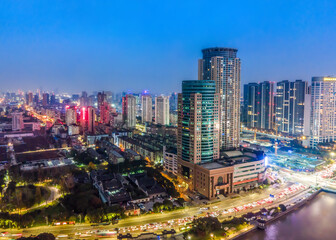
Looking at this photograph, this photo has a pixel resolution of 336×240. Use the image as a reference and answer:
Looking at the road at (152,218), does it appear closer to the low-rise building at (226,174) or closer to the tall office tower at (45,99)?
the low-rise building at (226,174)

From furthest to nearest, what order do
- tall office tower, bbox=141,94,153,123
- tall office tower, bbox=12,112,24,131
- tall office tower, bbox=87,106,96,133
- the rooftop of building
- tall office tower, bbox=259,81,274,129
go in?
tall office tower, bbox=141,94,153,123, tall office tower, bbox=12,112,24,131, tall office tower, bbox=87,106,96,133, tall office tower, bbox=259,81,274,129, the rooftop of building

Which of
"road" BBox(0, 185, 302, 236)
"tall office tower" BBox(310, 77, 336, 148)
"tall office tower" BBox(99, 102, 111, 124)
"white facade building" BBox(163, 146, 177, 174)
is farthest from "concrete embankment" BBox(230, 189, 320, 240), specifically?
"tall office tower" BBox(99, 102, 111, 124)

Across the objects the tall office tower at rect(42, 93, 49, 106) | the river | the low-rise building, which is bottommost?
the river

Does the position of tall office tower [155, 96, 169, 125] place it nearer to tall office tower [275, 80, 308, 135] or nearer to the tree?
tall office tower [275, 80, 308, 135]

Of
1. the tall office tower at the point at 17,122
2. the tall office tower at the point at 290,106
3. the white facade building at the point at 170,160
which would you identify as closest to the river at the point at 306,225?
the white facade building at the point at 170,160

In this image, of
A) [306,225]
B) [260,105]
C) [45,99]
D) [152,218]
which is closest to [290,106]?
[260,105]

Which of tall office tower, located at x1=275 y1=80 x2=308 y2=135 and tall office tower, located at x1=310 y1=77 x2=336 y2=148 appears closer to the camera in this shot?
tall office tower, located at x1=310 y1=77 x2=336 y2=148

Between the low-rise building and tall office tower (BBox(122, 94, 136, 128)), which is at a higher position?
tall office tower (BBox(122, 94, 136, 128))
